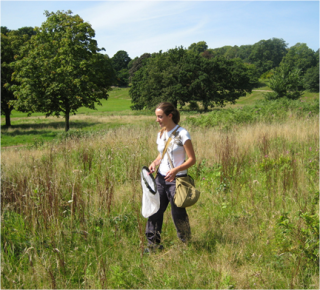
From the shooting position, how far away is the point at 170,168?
11.0ft

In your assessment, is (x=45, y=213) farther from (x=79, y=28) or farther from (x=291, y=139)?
(x=79, y=28)

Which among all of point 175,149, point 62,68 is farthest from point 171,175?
point 62,68

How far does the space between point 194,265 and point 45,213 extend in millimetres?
1944

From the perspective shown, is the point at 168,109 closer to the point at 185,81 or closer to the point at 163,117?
the point at 163,117

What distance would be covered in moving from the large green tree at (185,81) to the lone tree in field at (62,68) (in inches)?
872

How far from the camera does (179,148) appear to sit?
10.9 ft

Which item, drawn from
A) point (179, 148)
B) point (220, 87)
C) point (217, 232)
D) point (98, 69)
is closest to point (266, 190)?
point (217, 232)

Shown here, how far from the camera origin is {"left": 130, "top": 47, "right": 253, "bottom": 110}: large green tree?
46.4m

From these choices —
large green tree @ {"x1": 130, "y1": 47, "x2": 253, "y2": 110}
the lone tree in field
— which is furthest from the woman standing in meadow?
large green tree @ {"x1": 130, "y1": 47, "x2": 253, "y2": 110}

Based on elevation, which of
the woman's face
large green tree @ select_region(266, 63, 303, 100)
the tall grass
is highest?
large green tree @ select_region(266, 63, 303, 100)

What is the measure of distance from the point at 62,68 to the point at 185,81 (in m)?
29.4

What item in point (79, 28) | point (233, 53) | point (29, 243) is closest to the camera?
point (29, 243)

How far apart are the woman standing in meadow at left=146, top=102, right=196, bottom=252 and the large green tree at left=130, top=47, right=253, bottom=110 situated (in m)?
41.9

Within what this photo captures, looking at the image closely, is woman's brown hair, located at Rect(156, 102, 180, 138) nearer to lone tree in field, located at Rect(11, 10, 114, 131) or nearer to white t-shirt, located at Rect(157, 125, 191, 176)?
white t-shirt, located at Rect(157, 125, 191, 176)
